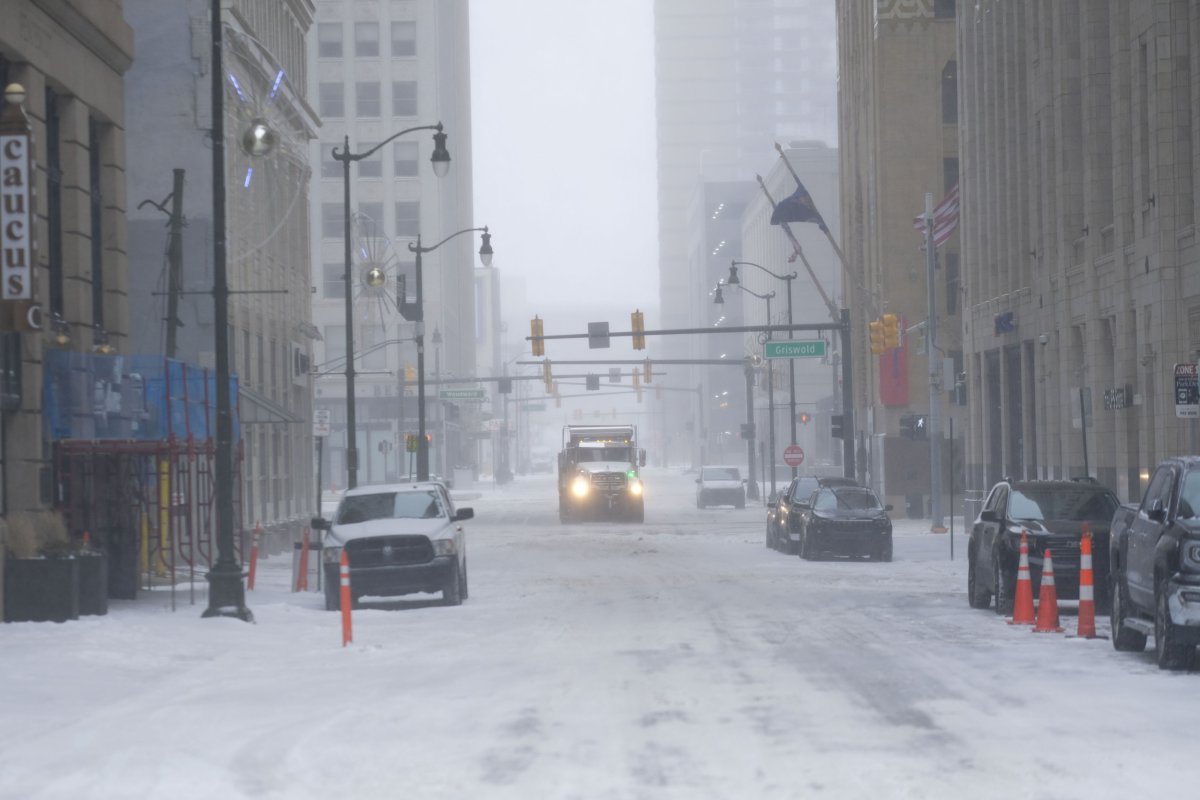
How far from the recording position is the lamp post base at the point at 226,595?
74.2 ft

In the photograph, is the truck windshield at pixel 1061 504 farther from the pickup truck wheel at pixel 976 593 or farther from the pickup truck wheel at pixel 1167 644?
the pickup truck wheel at pixel 1167 644

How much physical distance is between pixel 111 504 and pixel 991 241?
33.9m

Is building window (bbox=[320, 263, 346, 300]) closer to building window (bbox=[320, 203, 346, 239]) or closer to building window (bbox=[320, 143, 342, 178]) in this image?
building window (bbox=[320, 203, 346, 239])

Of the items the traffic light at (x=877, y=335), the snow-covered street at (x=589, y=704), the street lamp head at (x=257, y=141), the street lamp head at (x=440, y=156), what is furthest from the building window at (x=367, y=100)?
the snow-covered street at (x=589, y=704)

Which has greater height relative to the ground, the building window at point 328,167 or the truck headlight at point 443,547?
the building window at point 328,167

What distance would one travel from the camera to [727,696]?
565 inches

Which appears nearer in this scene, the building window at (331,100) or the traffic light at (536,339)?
the traffic light at (536,339)

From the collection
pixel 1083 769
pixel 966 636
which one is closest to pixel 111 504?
pixel 966 636

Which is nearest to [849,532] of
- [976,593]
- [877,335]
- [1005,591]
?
[877,335]

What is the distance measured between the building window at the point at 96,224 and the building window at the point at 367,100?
8486 cm

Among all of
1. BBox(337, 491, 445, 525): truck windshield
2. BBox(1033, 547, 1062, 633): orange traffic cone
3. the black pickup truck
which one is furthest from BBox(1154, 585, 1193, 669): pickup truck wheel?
BBox(337, 491, 445, 525): truck windshield

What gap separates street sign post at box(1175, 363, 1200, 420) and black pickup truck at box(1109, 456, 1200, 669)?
6104 mm

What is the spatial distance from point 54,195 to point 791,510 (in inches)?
813

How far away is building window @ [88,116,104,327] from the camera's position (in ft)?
90.1
